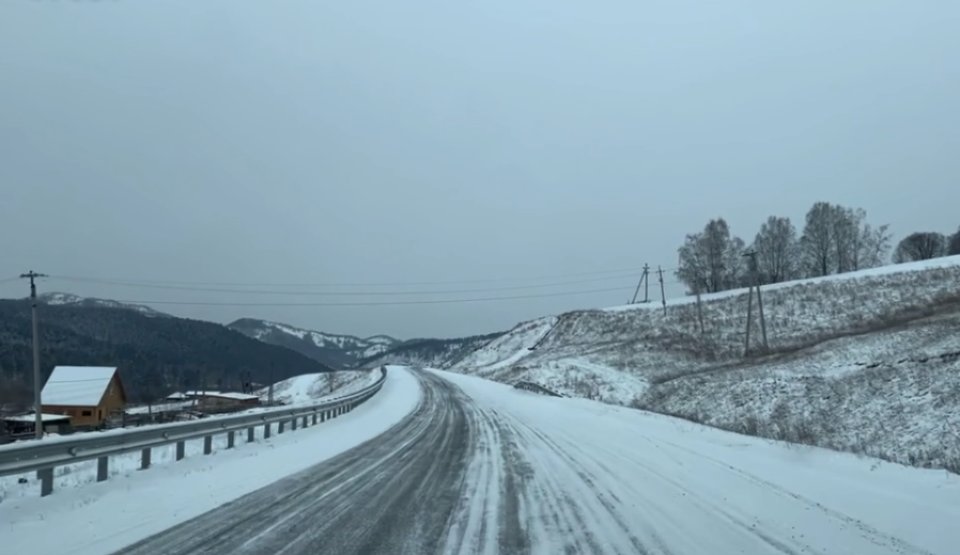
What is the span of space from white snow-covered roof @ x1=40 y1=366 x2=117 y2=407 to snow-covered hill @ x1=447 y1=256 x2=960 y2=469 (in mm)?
31759

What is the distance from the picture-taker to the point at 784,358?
43031 millimetres

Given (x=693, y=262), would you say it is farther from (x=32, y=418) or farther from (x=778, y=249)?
(x=32, y=418)

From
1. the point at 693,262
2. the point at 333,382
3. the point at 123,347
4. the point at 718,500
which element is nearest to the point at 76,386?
the point at 123,347

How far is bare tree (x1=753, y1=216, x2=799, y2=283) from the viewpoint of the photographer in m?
124

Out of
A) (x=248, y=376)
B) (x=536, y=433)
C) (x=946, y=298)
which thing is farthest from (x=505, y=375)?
(x=536, y=433)

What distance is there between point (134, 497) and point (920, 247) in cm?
14622

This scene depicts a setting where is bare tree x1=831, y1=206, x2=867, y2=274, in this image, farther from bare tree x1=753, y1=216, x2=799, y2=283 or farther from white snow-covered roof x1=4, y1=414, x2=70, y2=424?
white snow-covered roof x1=4, y1=414, x2=70, y2=424

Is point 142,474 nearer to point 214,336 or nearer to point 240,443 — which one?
point 240,443

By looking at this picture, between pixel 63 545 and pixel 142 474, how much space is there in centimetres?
490

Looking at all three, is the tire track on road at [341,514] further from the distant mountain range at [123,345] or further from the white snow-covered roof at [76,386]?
the white snow-covered roof at [76,386]

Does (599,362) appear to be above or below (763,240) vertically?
below

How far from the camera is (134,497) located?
1011cm

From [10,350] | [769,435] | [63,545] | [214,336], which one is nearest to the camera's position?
[63,545]

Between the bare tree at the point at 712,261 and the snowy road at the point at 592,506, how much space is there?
347 ft
